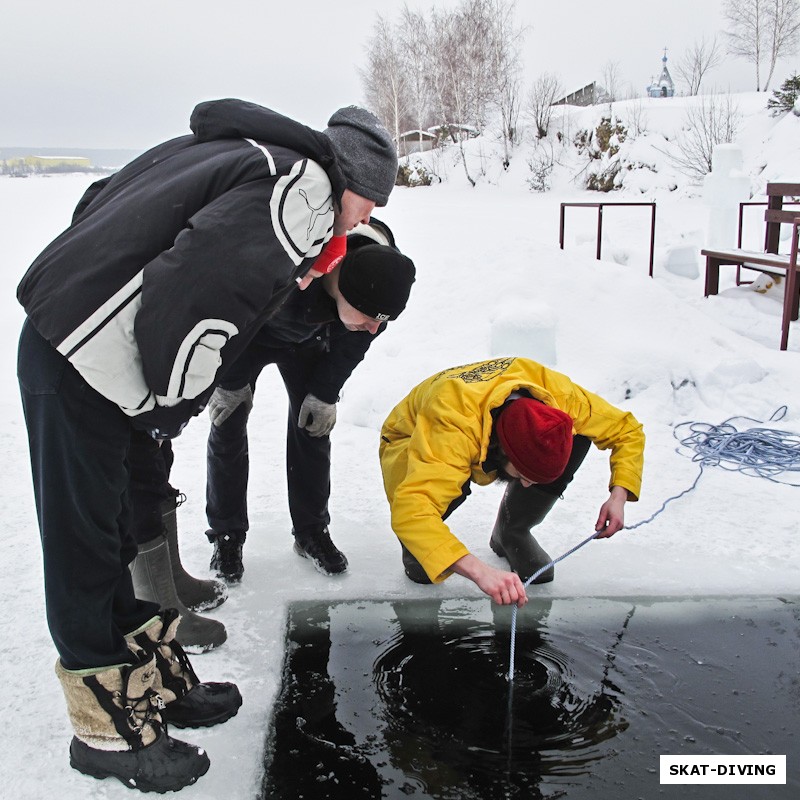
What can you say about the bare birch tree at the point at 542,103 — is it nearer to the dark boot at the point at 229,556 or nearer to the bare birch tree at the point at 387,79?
the bare birch tree at the point at 387,79

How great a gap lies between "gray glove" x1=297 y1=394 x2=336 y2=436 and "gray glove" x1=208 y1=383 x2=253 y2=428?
7.2 inches

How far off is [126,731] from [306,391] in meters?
1.23

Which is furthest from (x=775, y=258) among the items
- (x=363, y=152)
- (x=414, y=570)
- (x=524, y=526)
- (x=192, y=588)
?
(x=363, y=152)

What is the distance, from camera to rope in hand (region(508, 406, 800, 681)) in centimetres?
370

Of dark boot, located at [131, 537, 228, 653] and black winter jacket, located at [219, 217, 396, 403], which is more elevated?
black winter jacket, located at [219, 217, 396, 403]

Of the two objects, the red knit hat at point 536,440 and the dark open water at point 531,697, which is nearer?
the dark open water at point 531,697

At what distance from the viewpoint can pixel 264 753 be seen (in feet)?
6.24

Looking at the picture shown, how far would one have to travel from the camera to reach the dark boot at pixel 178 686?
1830 millimetres

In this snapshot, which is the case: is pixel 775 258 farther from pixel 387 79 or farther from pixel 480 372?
pixel 387 79

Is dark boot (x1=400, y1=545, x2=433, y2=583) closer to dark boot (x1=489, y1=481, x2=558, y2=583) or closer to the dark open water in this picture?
the dark open water

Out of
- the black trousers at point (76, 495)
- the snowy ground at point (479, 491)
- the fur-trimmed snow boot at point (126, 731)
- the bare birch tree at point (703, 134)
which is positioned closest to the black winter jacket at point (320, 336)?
the snowy ground at point (479, 491)

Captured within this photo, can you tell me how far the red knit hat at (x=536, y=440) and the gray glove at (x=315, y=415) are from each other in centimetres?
66

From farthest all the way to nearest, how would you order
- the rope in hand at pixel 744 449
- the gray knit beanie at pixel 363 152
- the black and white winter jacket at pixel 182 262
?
the rope in hand at pixel 744 449
the gray knit beanie at pixel 363 152
the black and white winter jacket at pixel 182 262

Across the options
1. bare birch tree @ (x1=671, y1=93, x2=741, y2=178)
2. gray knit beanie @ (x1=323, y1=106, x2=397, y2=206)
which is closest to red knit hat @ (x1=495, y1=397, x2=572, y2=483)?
gray knit beanie @ (x1=323, y1=106, x2=397, y2=206)
